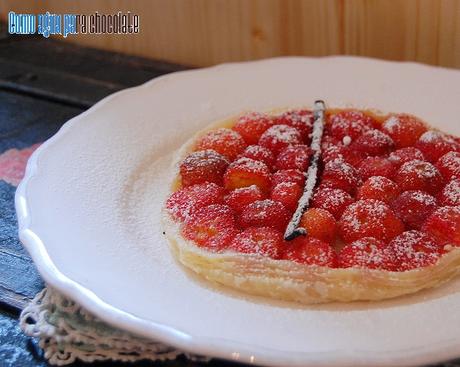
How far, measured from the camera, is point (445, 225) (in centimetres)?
117

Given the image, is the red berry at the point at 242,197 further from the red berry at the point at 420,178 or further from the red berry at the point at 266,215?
the red berry at the point at 420,178

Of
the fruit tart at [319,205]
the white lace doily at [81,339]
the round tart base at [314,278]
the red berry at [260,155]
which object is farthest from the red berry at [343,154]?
the white lace doily at [81,339]

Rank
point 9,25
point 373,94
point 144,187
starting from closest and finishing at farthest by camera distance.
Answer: point 144,187
point 373,94
point 9,25

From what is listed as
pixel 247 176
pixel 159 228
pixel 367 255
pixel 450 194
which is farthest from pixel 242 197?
pixel 450 194

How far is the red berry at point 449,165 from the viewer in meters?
1.33

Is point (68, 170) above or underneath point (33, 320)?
above

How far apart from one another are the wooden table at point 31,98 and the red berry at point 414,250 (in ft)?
1.96

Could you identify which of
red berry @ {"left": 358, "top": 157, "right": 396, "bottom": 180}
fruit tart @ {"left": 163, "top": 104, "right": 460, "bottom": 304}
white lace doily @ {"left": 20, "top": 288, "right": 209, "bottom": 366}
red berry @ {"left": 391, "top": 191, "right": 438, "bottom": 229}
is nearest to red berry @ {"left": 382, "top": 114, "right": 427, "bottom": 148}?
fruit tart @ {"left": 163, "top": 104, "right": 460, "bottom": 304}

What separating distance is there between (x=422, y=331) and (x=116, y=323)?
0.43 metres

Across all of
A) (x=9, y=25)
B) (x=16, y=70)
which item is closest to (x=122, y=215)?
(x=16, y=70)

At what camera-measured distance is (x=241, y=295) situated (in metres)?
1.11

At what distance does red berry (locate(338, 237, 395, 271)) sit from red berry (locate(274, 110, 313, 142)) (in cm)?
43

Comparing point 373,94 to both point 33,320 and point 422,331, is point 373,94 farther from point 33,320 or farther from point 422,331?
point 33,320

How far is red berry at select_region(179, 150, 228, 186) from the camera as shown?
1.37 meters
